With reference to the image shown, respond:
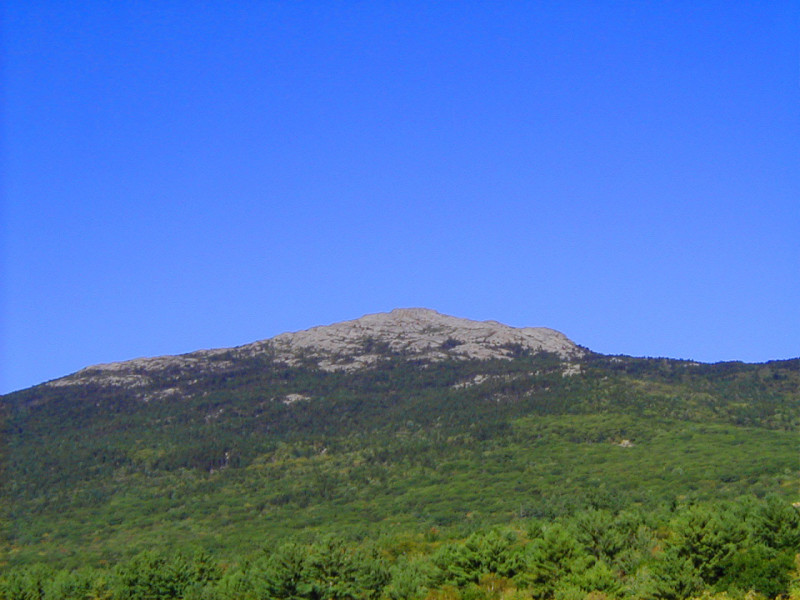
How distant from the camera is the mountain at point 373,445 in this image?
266ft

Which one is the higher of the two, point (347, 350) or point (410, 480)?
point (347, 350)

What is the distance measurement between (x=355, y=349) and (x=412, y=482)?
3070 inches

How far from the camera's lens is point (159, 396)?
5581 inches

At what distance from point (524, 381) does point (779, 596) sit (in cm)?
9665

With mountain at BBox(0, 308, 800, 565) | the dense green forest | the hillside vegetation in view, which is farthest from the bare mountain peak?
the dense green forest

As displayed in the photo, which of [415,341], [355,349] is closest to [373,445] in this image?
[355,349]

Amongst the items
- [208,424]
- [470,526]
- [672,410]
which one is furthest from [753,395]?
[208,424]

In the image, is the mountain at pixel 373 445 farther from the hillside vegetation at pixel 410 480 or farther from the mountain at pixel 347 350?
the mountain at pixel 347 350

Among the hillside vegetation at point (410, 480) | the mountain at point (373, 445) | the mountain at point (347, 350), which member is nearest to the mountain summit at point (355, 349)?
the mountain at point (347, 350)

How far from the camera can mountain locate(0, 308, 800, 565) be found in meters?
81.0

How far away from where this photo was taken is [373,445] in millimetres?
107625

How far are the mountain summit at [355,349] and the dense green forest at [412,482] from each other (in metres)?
5.69

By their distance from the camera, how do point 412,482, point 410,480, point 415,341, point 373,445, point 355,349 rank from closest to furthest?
point 412,482 < point 410,480 < point 373,445 < point 355,349 < point 415,341

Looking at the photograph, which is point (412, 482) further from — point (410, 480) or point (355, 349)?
point (355, 349)
